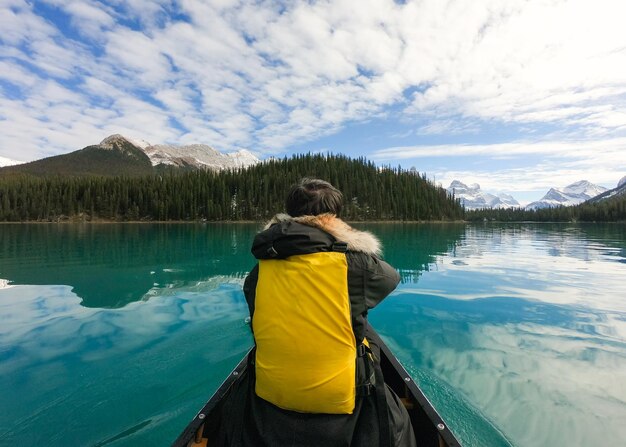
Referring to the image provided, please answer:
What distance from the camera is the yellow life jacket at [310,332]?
3000 millimetres

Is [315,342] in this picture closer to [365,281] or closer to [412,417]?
[365,281]

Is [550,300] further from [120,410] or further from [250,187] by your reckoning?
[250,187]

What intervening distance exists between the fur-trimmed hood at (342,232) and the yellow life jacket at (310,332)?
0.21 metres

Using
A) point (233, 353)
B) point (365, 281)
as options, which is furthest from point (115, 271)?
point (365, 281)

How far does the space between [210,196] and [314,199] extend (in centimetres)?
14457

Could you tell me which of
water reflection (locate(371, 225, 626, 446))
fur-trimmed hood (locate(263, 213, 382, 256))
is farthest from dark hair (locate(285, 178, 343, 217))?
water reflection (locate(371, 225, 626, 446))

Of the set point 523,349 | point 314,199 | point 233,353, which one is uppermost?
point 314,199

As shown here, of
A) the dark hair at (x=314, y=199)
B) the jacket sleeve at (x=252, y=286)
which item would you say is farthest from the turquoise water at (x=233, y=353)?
the dark hair at (x=314, y=199)

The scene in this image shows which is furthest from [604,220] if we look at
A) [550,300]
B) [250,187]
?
[550,300]

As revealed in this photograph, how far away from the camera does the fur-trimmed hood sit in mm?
3268

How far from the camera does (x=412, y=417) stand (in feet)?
15.8

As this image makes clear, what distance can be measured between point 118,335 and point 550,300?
642 inches

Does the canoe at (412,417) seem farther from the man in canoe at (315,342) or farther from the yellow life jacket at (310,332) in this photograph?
the yellow life jacket at (310,332)

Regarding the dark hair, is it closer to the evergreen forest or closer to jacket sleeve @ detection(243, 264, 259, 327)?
jacket sleeve @ detection(243, 264, 259, 327)
